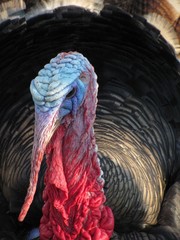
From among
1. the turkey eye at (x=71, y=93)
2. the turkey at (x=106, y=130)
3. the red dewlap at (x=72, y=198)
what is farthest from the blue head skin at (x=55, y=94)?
the turkey at (x=106, y=130)

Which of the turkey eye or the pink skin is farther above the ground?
the turkey eye

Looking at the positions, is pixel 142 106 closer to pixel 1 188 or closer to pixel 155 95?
pixel 155 95

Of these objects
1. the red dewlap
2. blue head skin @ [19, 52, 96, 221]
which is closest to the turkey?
the red dewlap

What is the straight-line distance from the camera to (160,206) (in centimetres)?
229

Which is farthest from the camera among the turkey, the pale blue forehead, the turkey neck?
the turkey

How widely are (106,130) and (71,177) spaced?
60cm

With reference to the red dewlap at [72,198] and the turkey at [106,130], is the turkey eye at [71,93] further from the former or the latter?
the turkey at [106,130]

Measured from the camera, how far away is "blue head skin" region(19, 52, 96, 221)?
4.73 ft

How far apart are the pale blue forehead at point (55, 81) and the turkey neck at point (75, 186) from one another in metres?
0.12

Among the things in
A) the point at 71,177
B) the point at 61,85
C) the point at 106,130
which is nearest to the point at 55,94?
the point at 61,85

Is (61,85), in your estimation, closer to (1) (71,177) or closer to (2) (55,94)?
(2) (55,94)

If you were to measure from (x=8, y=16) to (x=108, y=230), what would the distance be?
0.89 meters

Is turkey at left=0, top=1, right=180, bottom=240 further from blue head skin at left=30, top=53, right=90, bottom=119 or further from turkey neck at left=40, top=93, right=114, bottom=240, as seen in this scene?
blue head skin at left=30, top=53, right=90, bottom=119

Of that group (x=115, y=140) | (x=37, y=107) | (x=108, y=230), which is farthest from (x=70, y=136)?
(x=115, y=140)
